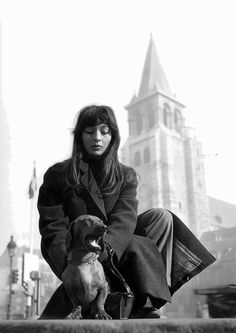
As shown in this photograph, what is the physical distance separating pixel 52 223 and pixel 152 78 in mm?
70951

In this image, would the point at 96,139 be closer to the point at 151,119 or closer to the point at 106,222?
the point at 106,222

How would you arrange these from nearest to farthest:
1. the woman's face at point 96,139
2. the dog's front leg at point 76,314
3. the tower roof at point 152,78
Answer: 1. the dog's front leg at point 76,314
2. the woman's face at point 96,139
3. the tower roof at point 152,78

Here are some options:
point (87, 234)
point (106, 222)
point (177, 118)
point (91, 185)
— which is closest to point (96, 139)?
point (91, 185)

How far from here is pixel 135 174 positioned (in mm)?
2961

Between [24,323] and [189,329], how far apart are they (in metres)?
0.66

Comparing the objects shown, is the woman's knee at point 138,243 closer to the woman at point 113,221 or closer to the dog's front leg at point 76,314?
the woman at point 113,221

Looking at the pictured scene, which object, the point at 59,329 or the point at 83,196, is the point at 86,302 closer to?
the point at 59,329

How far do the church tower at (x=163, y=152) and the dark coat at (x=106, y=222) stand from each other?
59229 millimetres

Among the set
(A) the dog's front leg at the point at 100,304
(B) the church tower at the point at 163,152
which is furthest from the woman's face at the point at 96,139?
(B) the church tower at the point at 163,152

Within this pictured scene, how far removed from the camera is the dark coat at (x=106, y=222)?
2482 mm

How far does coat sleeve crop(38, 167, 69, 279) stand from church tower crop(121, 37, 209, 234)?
194ft

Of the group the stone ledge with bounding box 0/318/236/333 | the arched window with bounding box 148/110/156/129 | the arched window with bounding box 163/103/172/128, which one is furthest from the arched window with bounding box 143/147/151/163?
the stone ledge with bounding box 0/318/236/333

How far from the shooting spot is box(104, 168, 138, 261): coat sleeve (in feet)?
8.06

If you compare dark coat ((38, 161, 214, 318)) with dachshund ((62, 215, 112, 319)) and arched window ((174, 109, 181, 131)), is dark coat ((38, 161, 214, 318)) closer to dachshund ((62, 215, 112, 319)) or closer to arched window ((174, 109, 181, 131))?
dachshund ((62, 215, 112, 319))
